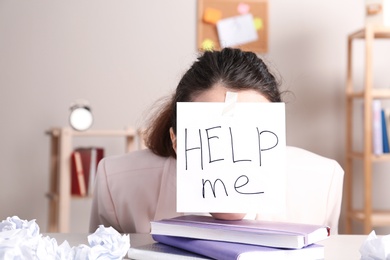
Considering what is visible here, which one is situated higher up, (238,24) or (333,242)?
(238,24)

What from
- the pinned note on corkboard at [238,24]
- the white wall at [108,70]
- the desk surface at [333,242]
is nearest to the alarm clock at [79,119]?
the white wall at [108,70]

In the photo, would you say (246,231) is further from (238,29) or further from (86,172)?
(238,29)

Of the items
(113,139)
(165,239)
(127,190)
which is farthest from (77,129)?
(165,239)

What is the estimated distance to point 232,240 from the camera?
865mm

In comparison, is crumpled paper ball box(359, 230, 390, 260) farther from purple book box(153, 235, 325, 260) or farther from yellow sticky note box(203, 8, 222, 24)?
A: yellow sticky note box(203, 8, 222, 24)

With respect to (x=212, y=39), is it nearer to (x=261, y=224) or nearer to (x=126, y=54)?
(x=126, y=54)

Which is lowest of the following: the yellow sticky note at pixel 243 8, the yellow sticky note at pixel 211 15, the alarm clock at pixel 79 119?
the alarm clock at pixel 79 119

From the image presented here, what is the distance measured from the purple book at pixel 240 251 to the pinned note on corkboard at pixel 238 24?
303cm

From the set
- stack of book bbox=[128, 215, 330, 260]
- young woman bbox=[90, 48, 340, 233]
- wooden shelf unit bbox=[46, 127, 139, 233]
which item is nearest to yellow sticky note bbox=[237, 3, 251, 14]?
wooden shelf unit bbox=[46, 127, 139, 233]

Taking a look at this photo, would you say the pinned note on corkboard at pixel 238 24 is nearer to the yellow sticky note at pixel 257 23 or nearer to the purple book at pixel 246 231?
the yellow sticky note at pixel 257 23

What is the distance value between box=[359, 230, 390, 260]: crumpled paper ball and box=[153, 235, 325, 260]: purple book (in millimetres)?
74

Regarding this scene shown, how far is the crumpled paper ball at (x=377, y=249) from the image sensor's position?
2.52 feet

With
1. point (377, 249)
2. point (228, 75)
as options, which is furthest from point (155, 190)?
point (377, 249)

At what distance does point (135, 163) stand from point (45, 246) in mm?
787
